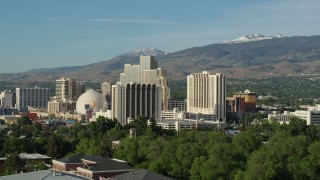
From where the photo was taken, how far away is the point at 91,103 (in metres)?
94.4

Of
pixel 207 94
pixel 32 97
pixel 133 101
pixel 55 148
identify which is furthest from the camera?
pixel 32 97

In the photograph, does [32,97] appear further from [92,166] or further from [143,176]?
[143,176]

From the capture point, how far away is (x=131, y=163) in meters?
39.0

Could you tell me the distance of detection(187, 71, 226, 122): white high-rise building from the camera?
88438 millimetres

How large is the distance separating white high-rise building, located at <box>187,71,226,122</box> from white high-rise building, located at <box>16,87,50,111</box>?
32.3 m

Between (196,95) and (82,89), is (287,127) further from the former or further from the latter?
(82,89)

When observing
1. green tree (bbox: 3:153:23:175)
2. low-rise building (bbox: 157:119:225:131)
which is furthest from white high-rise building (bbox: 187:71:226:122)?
green tree (bbox: 3:153:23:175)

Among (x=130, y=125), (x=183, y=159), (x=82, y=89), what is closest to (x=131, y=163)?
(x=183, y=159)

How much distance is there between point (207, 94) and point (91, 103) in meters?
14.5

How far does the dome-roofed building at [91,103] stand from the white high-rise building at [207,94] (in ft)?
35.0

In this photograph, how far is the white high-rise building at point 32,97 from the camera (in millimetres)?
117562

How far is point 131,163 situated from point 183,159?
4.24 metres

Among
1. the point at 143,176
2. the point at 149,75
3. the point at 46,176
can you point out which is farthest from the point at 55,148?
the point at 149,75

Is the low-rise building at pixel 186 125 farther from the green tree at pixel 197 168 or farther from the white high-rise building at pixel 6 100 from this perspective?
the white high-rise building at pixel 6 100
